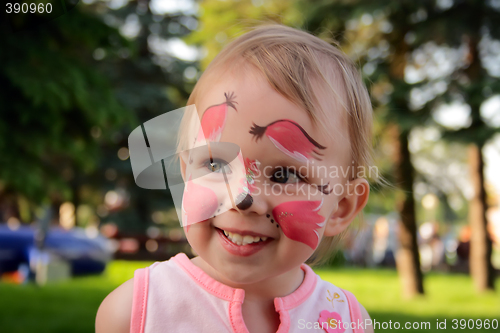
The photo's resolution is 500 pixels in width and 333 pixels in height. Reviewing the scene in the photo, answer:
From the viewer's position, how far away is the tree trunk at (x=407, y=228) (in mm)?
6055

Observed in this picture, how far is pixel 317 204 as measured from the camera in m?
1.06

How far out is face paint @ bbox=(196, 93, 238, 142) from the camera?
102cm

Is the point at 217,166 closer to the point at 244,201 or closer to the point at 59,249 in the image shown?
the point at 244,201

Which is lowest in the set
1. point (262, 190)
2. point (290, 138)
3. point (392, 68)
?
point (262, 190)

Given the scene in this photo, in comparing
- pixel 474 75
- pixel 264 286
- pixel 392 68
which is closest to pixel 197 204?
pixel 264 286

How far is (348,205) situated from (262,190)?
33cm

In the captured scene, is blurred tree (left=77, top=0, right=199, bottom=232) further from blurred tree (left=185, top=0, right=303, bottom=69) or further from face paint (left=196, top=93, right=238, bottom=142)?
face paint (left=196, top=93, right=238, bottom=142)

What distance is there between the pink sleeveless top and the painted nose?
275mm

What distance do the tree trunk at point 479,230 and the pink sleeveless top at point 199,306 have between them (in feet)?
22.9

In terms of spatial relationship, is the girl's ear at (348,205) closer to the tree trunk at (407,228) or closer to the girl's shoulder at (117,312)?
the girl's shoulder at (117,312)

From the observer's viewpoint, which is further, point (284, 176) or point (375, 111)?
point (375, 111)

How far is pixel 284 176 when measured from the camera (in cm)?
101

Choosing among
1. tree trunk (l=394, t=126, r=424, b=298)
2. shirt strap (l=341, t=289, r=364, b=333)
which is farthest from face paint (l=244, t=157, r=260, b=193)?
tree trunk (l=394, t=126, r=424, b=298)

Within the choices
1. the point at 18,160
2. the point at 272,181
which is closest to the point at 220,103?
the point at 272,181
